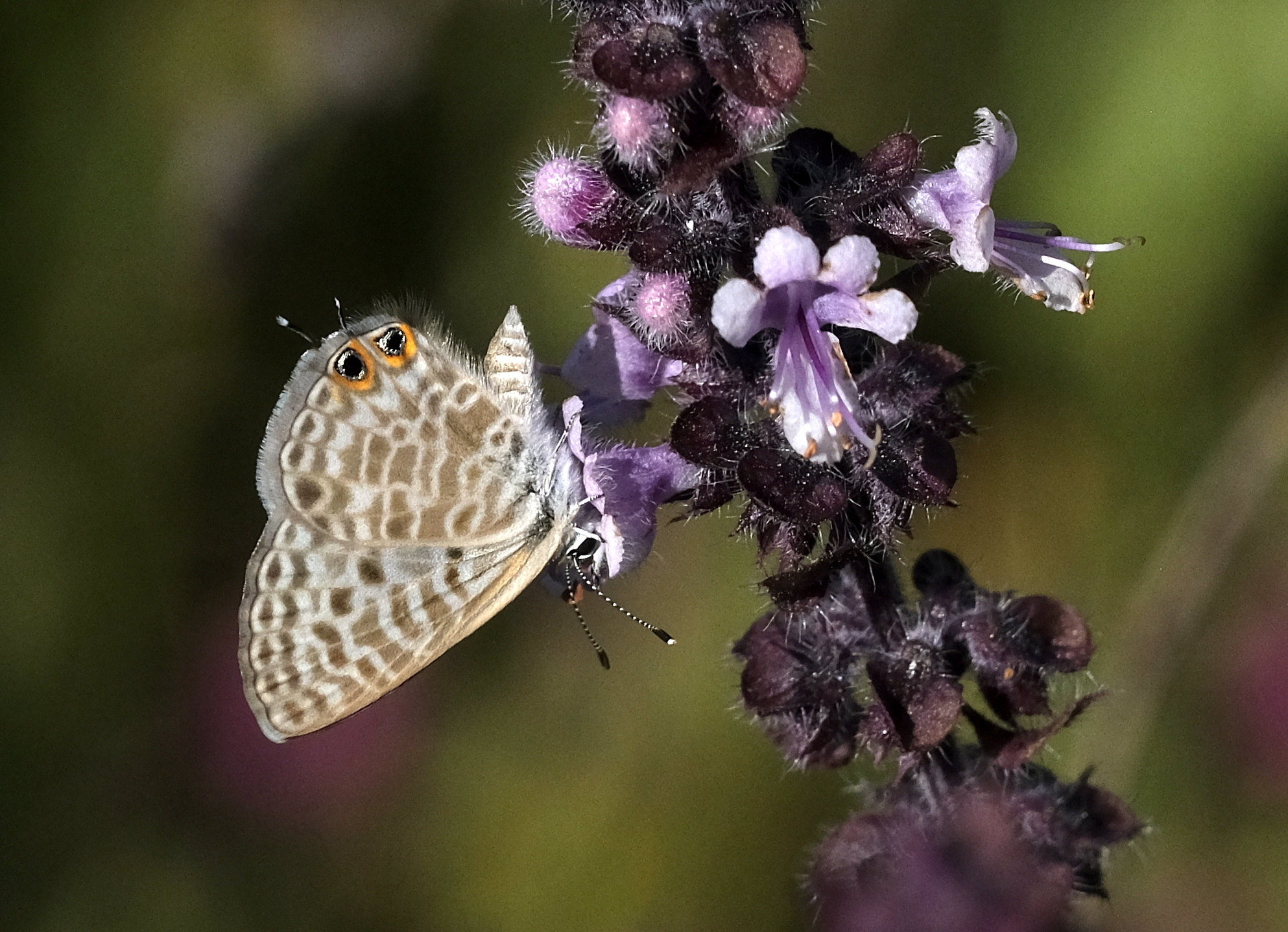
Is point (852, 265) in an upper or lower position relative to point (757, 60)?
lower

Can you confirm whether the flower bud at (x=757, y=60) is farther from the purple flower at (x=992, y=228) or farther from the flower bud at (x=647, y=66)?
the purple flower at (x=992, y=228)

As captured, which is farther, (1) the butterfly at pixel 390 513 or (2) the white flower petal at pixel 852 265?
(1) the butterfly at pixel 390 513

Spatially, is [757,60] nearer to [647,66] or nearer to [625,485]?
[647,66]

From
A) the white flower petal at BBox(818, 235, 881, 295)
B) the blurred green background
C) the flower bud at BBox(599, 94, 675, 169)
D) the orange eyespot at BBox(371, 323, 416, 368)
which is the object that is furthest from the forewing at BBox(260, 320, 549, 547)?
the blurred green background

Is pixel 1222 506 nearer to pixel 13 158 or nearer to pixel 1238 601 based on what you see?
pixel 1238 601

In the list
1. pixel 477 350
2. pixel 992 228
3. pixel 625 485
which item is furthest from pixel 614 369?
pixel 477 350

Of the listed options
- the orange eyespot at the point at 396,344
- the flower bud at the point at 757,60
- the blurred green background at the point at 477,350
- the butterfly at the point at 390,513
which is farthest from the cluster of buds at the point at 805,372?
the blurred green background at the point at 477,350
